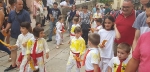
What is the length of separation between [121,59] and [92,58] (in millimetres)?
517

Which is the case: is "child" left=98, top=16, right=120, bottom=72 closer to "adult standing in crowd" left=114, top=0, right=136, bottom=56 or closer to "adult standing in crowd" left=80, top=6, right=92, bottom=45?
"adult standing in crowd" left=114, top=0, right=136, bottom=56

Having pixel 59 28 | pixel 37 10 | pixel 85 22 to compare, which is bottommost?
pixel 59 28

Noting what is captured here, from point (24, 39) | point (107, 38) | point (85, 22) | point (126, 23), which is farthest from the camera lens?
point (85, 22)

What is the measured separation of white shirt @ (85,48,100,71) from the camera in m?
3.36

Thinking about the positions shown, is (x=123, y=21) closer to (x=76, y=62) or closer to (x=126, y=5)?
(x=126, y=5)

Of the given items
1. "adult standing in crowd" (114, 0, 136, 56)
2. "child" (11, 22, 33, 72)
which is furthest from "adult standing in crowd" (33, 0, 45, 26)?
"adult standing in crowd" (114, 0, 136, 56)

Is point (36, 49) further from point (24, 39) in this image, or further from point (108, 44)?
point (108, 44)

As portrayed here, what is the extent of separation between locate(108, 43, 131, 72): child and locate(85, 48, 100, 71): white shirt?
276 mm

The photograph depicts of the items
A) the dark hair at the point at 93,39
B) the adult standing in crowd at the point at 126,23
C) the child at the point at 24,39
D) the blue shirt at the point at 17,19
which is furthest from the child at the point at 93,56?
the blue shirt at the point at 17,19

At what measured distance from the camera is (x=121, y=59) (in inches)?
122

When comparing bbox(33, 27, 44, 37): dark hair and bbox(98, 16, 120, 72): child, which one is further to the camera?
bbox(33, 27, 44, 37): dark hair

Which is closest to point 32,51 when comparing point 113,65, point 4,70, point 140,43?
point 4,70

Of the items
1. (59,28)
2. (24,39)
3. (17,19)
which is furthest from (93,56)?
(59,28)

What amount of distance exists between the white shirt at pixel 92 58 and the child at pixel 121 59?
276 mm
